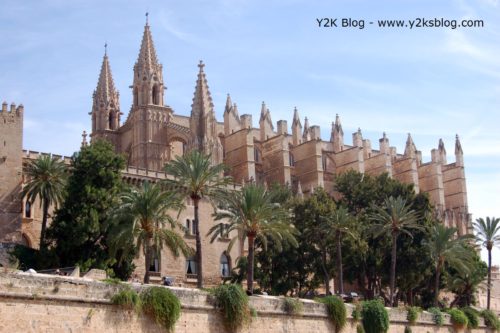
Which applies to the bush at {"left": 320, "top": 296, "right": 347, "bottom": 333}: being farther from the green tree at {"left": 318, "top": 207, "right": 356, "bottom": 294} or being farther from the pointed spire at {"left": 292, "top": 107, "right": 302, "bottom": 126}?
the pointed spire at {"left": 292, "top": 107, "right": 302, "bottom": 126}

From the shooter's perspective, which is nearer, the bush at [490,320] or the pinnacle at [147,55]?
the bush at [490,320]

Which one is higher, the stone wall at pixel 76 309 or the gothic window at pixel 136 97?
the gothic window at pixel 136 97

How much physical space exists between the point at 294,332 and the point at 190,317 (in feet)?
19.6

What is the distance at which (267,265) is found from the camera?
4941 centimetres

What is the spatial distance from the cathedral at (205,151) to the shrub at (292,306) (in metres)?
19.9

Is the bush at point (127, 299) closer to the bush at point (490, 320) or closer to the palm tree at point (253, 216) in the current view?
the palm tree at point (253, 216)

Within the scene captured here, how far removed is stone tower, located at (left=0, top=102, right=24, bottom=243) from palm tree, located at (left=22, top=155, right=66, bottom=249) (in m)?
2.45

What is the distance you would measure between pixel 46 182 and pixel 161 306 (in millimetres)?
21806

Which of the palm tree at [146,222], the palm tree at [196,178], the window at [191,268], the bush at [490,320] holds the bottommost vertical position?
the bush at [490,320]

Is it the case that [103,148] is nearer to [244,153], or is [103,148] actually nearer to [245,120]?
[244,153]

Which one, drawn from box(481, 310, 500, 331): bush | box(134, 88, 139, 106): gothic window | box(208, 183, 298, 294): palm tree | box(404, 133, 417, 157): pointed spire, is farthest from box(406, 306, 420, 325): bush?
box(404, 133, 417, 157): pointed spire

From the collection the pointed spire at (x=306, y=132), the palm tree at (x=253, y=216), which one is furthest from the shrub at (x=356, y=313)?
the pointed spire at (x=306, y=132)

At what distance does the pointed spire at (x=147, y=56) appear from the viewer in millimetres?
69188

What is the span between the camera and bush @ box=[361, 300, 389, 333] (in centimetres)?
3612
